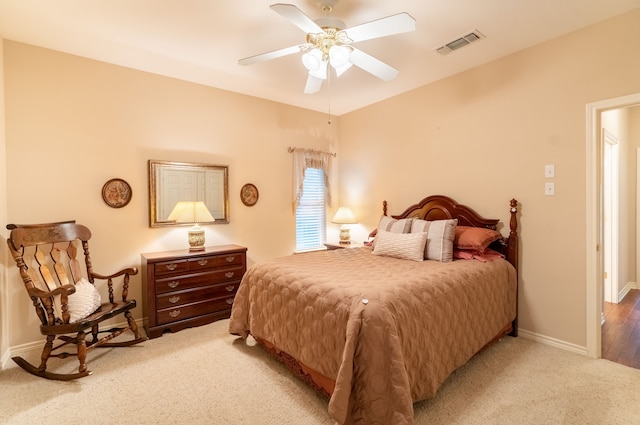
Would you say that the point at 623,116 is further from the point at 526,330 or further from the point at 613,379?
the point at 613,379

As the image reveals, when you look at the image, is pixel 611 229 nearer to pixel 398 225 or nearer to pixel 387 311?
pixel 398 225

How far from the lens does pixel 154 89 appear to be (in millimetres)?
3367

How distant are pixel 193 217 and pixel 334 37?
228 centimetres

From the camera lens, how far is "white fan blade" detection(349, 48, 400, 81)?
7.62ft

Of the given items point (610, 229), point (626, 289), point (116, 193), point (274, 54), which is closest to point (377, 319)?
point (274, 54)

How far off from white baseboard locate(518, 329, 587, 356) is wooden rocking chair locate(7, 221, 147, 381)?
12.0ft

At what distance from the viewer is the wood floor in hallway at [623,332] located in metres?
2.54

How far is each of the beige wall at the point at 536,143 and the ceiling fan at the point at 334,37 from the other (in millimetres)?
1352

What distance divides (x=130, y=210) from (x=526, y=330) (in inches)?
167

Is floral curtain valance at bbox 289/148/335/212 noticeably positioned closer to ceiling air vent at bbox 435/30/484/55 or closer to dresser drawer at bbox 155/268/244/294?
dresser drawer at bbox 155/268/244/294

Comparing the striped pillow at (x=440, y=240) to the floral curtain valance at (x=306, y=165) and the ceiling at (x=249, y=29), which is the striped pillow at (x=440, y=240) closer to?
the ceiling at (x=249, y=29)

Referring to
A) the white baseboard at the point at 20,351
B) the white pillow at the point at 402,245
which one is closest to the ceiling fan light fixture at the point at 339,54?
the white pillow at the point at 402,245

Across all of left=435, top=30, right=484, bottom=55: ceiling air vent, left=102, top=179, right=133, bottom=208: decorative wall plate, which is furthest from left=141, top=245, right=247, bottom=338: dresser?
left=435, top=30, right=484, bottom=55: ceiling air vent

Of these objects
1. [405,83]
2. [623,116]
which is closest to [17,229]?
[405,83]
